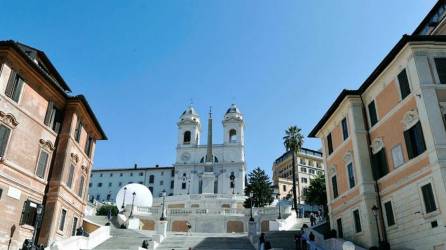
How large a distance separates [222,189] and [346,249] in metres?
74.4

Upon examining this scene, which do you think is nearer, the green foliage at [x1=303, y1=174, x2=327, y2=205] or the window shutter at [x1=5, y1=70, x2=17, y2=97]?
the window shutter at [x1=5, y1=70, x2=17, y2=97]

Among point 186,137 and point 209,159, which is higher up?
point 186,137

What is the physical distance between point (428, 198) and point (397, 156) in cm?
353

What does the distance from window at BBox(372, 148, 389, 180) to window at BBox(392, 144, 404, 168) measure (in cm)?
102

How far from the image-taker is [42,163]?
80.7 ft

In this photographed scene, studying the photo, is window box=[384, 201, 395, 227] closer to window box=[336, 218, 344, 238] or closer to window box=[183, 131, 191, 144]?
window box=[336, 218, 344, 238]

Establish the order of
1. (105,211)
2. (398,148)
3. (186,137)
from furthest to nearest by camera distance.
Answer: (186,137) → (105,211) → (398,148)

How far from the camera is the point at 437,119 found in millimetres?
18719

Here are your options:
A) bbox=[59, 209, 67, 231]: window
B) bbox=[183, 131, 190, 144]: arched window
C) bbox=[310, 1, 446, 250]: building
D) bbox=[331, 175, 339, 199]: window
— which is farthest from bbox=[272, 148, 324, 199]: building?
bbox=[59, 209, 67, 231]: window

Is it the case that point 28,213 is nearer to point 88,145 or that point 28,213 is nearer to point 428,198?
point 88,145

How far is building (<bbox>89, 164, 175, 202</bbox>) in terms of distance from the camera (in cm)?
11204

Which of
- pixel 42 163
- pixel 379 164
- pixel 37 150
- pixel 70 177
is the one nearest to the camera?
pixel 379 164

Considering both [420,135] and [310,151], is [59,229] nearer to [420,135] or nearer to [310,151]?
[420,135]

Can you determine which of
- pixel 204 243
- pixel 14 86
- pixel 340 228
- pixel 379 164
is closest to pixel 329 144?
pixel 340 228
